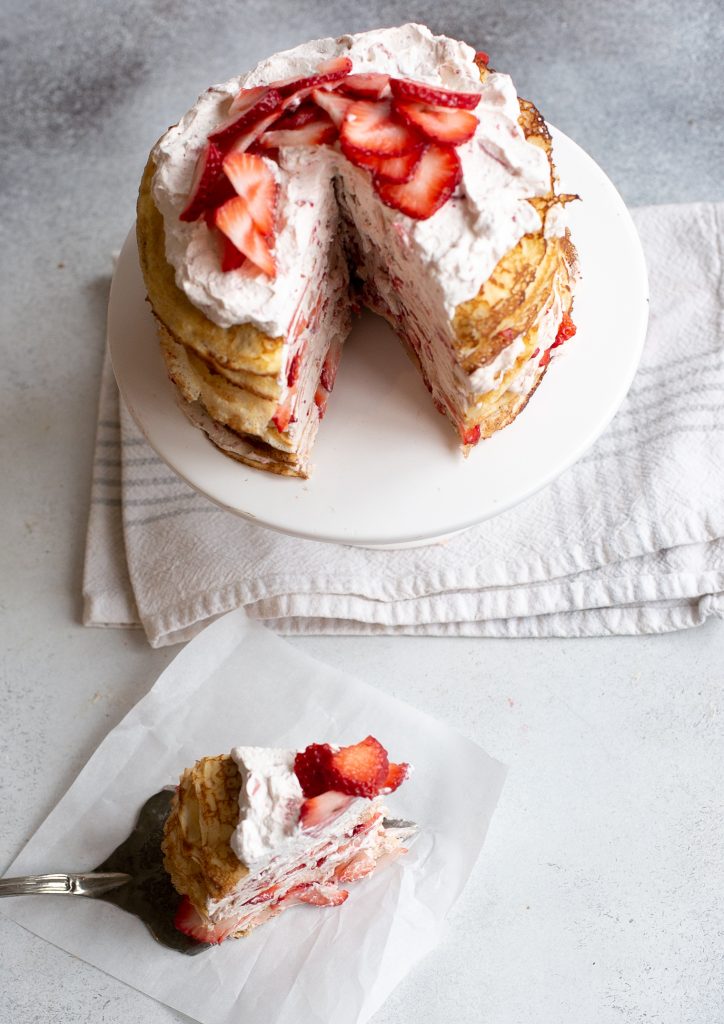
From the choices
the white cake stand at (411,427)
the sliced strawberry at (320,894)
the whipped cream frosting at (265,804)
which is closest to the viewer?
the whipped cream frosting at (265,804)

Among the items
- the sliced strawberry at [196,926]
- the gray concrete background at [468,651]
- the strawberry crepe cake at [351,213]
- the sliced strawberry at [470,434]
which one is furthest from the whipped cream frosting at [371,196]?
the sliced strawberry at [196,926]

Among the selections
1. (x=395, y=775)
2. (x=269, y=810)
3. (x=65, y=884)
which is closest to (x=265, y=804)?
(x=269, y=810)

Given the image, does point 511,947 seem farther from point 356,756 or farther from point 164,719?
point 164,719

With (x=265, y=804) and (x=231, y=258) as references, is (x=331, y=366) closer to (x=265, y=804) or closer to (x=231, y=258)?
(x=231, y=258)

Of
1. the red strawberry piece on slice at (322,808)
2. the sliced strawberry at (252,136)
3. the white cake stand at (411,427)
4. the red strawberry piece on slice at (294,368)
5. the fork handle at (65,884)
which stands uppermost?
the sliced strawberry at (252,136)

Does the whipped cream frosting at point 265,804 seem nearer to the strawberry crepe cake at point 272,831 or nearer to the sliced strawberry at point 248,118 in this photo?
the strawberry crepe cake at point 272,831

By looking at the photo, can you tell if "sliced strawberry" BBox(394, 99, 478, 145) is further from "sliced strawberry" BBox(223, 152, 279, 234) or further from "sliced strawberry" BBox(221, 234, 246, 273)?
"sliced strawberry" BBox(221, 234, 246, 273)

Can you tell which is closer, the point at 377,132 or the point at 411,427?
the point at 377,132
